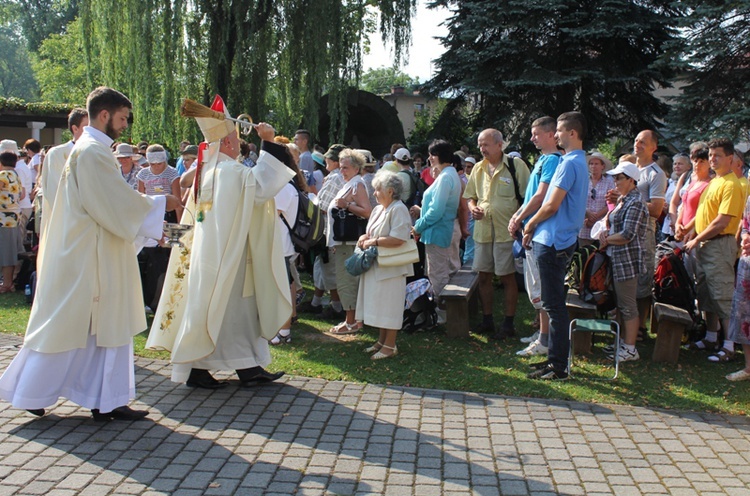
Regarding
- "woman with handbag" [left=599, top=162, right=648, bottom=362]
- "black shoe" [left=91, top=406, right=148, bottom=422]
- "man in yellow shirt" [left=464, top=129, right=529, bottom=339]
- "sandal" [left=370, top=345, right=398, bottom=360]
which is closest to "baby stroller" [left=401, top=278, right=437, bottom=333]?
"man in yellow shirt" [left=464, top=129, right=529, bottom=339]

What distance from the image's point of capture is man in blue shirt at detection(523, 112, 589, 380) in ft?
20.2

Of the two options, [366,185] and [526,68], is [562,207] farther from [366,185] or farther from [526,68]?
[526,68]

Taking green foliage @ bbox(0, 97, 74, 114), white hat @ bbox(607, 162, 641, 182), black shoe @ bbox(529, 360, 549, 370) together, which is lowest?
black shoe @ bbox(529, 360, 549, 370)

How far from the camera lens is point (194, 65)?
16000mm

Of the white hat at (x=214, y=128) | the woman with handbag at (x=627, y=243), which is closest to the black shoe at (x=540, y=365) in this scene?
the woman with handbag at (x=627, y=243)

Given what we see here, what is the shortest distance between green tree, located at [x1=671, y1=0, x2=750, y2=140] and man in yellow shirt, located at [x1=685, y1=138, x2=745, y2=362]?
8.42 m

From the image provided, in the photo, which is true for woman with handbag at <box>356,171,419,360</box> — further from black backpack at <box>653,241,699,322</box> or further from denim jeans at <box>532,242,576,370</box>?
black backpack at <box>653,241,699,322</box>

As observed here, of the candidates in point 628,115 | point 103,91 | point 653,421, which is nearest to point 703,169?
point 653,421

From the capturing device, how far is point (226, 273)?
224 inches

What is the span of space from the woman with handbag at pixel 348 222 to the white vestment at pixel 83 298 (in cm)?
312

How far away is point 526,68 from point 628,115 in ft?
11.3

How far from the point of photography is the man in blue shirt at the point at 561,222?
243 inches

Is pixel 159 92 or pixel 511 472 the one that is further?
pixel 159 92

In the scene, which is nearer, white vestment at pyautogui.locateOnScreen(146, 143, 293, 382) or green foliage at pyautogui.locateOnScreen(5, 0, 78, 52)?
white vestment at pyautogui.locateOnScreen(146, 143, 293, 382)
